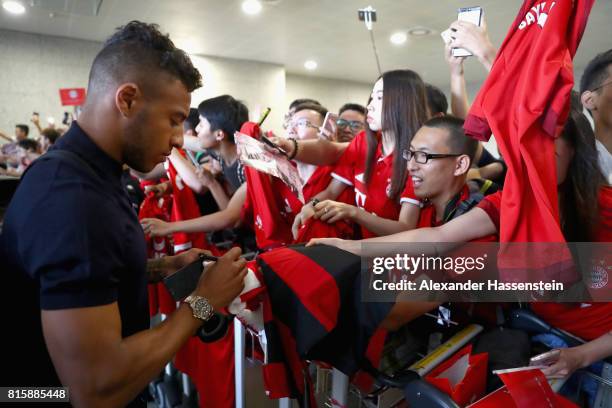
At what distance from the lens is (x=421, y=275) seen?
1195 mm

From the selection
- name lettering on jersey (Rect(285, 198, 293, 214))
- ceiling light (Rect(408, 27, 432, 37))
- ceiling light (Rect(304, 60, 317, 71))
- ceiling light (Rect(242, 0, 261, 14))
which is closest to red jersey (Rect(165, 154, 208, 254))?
name lettering on jersey (Rect(285, 198, 293, 214))

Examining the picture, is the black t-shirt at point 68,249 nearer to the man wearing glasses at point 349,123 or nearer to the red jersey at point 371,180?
the red jersey at point 371,180

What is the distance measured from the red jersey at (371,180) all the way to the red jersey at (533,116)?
529 millimetres

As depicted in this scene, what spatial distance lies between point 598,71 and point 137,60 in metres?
1.68

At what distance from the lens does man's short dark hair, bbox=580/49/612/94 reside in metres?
1.51

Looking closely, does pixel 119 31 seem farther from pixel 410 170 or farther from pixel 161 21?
pixel 161 21

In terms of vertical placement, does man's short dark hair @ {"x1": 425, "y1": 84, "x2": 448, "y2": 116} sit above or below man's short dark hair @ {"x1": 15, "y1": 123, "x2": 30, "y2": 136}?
below

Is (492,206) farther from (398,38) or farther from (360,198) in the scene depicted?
(398,38)

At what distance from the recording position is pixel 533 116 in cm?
102

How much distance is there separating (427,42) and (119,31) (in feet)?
24.0

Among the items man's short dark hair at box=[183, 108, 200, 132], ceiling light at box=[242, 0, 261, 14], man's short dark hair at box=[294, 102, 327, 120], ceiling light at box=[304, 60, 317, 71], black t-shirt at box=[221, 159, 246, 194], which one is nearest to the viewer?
black t-shirt at box=[221, 159, 246, 194]

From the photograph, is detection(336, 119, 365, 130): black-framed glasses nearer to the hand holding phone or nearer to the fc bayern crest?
the hand holding phone

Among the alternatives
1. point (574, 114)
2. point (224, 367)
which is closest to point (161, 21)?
point (224, 367)

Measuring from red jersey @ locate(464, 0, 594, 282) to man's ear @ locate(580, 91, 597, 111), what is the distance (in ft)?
2.03
